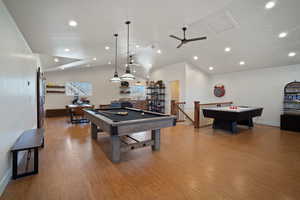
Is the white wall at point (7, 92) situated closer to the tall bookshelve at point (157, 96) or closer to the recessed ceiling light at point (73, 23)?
the recessed ceiling light at point (73, 23)

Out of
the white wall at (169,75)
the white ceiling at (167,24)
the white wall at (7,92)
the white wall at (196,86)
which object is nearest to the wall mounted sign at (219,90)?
the white wall at (196,86)

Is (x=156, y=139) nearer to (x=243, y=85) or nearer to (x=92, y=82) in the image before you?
(x=243, y=85)

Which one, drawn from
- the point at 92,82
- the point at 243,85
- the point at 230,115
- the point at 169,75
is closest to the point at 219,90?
the point at 243,85

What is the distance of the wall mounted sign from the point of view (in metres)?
7.85

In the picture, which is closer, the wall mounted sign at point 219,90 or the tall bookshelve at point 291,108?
the tall bookshelve at point 291,108

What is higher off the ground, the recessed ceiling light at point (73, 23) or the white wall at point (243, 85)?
the recessed ceiling light at point (73, 23)

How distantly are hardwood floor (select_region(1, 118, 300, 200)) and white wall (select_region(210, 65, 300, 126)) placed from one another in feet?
8.45

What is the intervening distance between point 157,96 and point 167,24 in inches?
236

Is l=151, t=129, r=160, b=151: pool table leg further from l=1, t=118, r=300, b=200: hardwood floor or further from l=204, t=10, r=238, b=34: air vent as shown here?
l=204, t=10, r=238, b=34: air vent

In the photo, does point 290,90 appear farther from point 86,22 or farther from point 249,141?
point 86,22

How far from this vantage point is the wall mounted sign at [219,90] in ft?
25.8

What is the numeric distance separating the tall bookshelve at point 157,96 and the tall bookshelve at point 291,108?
18.8ft

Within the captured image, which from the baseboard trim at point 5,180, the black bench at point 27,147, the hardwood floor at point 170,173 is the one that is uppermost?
the black bench at point 27,147

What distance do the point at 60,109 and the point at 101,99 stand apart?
245 cm
